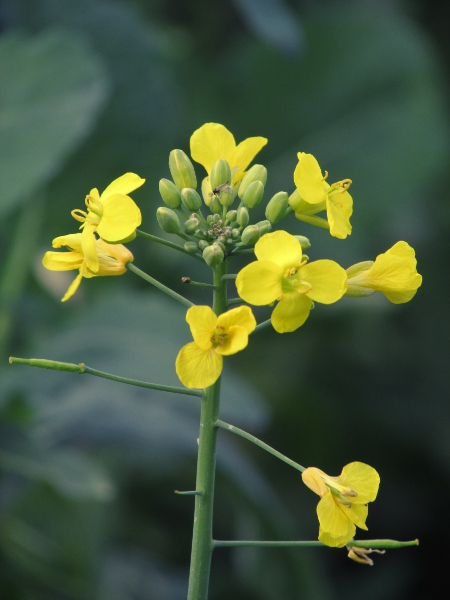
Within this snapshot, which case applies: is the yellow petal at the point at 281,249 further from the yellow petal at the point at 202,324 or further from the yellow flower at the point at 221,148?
the yellow flower at the point at 221,148

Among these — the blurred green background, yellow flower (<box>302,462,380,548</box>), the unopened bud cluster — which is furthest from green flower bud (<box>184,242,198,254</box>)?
the blurred green background

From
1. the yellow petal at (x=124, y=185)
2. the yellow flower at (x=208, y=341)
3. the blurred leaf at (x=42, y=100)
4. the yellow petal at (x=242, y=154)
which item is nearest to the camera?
the yellow flower at (x=208, y=341)

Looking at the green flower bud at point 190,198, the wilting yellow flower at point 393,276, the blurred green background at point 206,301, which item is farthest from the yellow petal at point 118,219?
the blurred green background at point 206,301

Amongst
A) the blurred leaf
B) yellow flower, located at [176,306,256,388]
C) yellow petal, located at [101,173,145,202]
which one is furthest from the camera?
the blurred leaf

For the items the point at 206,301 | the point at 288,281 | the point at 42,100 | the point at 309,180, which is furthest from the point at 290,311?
the point at 42,100

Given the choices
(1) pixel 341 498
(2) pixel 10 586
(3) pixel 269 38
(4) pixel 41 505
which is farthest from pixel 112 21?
(1) pixel 341 498

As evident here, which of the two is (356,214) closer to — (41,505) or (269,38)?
(269,38)

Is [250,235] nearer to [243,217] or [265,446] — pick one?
[243,217]

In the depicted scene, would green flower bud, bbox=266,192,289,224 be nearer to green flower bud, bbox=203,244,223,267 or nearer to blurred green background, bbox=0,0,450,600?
green flower bud, bbox=203,244,223,267
